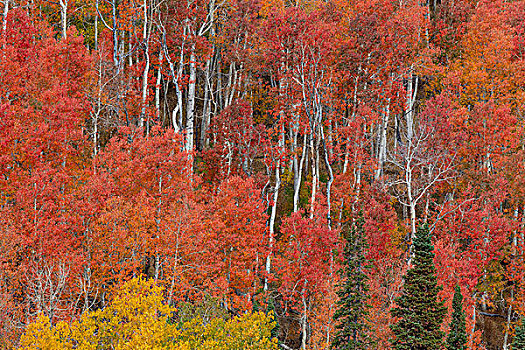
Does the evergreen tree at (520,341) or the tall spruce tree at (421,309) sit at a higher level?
the tall spruce tree at (421,309)

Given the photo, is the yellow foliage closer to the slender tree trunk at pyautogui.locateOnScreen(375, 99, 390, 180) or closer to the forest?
the forest

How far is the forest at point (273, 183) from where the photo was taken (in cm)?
2119

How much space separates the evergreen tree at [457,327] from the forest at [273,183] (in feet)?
0.28

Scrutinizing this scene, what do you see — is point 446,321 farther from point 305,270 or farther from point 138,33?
point 138,33

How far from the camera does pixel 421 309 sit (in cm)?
2014

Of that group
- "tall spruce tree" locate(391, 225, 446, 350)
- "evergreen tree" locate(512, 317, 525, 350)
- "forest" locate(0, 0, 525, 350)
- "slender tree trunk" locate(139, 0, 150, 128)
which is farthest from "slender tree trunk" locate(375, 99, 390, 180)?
"slender tree trunk" locate(139, 0, 150, 128)

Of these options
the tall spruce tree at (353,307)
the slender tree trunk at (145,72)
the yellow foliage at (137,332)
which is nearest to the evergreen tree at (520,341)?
the tall spruce tree at (353,307)

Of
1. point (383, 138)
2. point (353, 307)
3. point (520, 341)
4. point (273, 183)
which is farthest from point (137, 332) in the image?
point (383, 138)

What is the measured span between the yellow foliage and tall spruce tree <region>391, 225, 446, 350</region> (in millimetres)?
8431

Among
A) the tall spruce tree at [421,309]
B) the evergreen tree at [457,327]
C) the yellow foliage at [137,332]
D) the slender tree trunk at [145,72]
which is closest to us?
the yellow foliage at [137,332]

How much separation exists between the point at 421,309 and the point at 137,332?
44.8ft

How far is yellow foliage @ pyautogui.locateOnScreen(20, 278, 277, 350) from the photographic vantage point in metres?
12.1

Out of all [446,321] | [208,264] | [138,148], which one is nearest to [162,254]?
[208,264]

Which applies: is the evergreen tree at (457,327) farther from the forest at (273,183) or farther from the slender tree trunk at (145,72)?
the slender tree trunk at (145,72)
